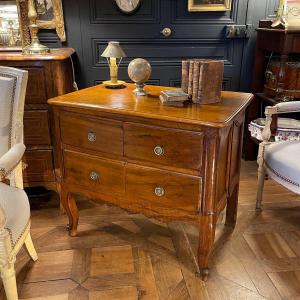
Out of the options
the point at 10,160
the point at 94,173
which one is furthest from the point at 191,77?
the point at 10,160

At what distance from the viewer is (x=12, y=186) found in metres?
1.67

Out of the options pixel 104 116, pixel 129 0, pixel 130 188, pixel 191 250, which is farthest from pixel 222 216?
pixel 129 0

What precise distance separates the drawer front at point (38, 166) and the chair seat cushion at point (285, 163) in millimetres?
1399

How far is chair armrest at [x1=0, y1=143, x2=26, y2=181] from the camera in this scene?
137cm

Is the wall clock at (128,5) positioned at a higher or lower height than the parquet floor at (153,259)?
higher

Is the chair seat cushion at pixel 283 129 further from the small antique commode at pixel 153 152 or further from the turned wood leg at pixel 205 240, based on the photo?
the turned wood leg at pixel 205 240

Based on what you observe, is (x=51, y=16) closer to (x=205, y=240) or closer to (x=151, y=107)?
(x=151, y=107)

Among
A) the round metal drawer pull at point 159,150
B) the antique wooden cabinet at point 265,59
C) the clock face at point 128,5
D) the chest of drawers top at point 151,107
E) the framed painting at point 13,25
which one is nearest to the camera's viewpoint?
the chest of drawers top at point 151,107

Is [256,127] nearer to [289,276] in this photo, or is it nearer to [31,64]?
[289,276]

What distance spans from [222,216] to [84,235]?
896 millimetres

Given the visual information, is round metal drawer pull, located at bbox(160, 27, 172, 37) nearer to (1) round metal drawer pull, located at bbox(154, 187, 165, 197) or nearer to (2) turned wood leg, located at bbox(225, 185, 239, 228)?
(2) turned wood leg, located at bbox(225, 185, 239, 228)

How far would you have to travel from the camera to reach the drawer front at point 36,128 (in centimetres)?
222

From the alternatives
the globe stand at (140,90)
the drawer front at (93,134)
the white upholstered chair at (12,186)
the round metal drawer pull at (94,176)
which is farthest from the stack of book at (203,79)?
the white upholstered chair at (12,186)

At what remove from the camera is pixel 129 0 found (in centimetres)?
258
